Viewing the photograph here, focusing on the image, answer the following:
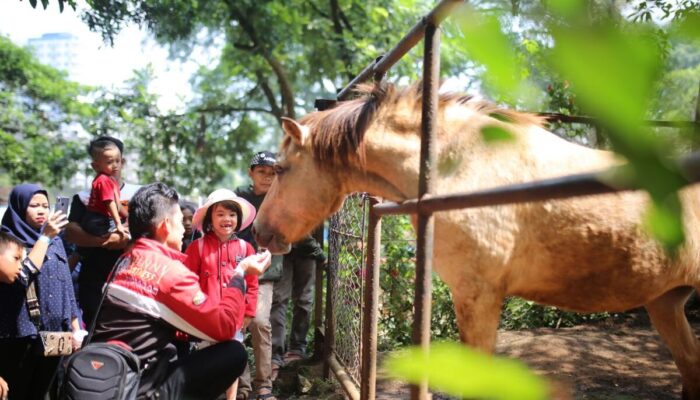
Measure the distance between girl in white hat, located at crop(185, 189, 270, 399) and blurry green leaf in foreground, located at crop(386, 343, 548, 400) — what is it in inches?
119

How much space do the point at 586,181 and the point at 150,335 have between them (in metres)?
2.32

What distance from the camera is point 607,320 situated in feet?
19.5

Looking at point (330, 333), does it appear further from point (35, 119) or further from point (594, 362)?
point (35, 119)

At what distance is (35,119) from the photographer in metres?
17.3

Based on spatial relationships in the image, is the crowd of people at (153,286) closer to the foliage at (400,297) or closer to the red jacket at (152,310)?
the red jacket at (152,310)

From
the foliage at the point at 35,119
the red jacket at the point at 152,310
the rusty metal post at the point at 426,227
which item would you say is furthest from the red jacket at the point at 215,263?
the foliage at the point at 35,119

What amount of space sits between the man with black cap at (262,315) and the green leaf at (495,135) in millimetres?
3576

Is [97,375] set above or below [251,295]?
below

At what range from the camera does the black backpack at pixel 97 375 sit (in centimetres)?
234

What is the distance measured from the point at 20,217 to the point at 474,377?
12.6 ft

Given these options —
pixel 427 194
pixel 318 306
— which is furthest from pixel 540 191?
pixel 318 306

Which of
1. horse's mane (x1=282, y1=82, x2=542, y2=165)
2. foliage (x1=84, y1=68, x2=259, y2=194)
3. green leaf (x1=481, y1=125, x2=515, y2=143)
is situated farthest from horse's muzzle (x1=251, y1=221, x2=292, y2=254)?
foliage (x1=84, y1=68, x2=259, y2=194)

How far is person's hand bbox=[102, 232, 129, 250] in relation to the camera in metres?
4.27

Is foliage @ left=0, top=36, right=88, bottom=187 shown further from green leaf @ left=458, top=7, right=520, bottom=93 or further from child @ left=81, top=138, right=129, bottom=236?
green leaf @ left=458, top=7, right=520, bottom=93
